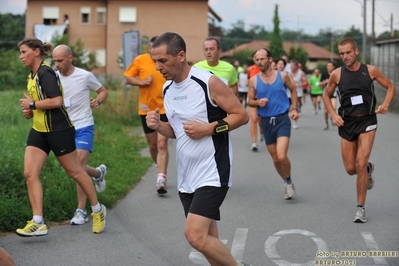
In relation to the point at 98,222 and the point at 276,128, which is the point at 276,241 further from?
the point at 276,128

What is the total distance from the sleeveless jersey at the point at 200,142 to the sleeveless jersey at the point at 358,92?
3230 millimetres

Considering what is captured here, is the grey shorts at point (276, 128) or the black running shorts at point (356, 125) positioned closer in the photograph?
the black running shorts at point (356, 125)

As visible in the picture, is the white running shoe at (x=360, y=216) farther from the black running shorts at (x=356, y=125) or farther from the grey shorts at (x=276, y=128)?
the grey shorts at (x=276, y=128)

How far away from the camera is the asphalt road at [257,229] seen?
6355 mm

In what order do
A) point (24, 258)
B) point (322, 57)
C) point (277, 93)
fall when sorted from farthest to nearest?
point (322, 57)
point (277, 93)
point (24, 258)

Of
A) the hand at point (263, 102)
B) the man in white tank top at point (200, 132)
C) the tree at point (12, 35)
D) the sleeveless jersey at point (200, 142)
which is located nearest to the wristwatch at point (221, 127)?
the man in white tank top at point (200, 132)

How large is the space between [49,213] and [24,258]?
1.63 metres

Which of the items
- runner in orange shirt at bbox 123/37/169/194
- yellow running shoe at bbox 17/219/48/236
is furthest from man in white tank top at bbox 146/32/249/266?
runner in orange shirt at bbox 123/37/169/194

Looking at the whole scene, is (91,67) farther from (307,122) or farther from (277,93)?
(277,93)

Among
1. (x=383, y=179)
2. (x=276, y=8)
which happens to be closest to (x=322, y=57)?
(x=276, y=8)

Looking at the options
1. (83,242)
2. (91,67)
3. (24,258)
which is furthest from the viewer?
(91,67)

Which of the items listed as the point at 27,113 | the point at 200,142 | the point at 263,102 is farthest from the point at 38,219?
the point at 263,102

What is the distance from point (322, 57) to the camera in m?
102

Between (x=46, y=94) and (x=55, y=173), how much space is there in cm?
305
